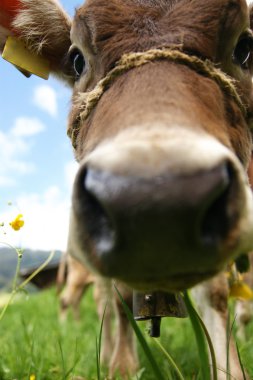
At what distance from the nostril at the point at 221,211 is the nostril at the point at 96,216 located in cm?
27

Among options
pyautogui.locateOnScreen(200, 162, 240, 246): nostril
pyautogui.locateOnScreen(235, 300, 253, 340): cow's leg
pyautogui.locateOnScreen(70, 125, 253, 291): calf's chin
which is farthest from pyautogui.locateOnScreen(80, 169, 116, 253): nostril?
pyautogui.locateOnScreen(235, 300, 253, 340): cow's leg

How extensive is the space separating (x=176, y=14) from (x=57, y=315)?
709 centimetres

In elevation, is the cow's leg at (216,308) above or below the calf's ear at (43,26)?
below

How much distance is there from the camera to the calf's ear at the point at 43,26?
3348 millimetres

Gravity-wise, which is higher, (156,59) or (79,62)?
(156,59)

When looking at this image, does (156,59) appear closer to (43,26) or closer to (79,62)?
(79,62)

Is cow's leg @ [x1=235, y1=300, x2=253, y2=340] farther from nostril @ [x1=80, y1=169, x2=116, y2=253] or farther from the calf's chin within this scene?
nostril @ [x1=80, y1=169, x2=116, y2=253]

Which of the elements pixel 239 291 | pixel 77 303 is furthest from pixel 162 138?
pixel 77 303

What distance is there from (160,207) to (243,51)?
64.6 inches

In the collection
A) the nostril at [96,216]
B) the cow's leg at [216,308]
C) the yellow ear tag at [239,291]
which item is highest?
the nostril at [96,216]

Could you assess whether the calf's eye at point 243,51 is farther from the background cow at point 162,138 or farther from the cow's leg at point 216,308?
the cow's leg at point 216,308

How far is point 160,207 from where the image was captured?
141 centimetres

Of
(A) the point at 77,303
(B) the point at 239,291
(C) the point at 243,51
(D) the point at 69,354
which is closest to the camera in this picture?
(C) the point at 243,51

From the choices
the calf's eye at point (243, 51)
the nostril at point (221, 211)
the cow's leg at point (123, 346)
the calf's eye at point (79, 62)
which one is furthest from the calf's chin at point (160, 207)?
the cow's leg at point (123, 346)
